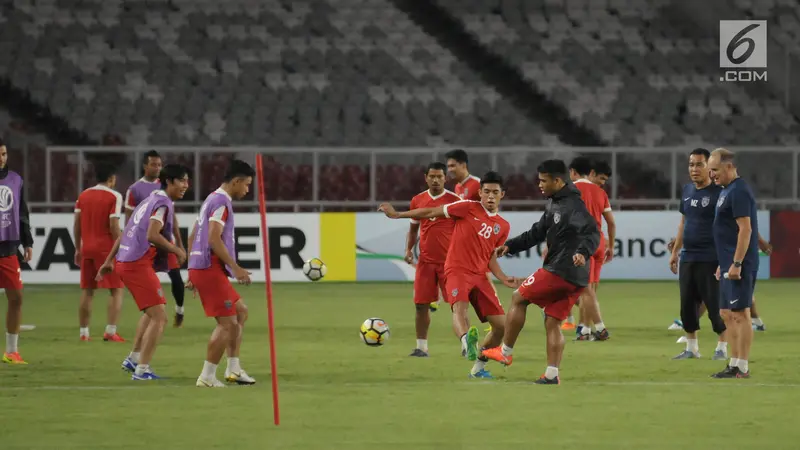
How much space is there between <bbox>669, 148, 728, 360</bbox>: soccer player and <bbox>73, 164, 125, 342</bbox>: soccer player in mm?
6695

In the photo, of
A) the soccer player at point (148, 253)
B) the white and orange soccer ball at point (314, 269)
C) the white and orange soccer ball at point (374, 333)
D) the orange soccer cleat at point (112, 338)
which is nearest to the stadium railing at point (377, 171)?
the white and orange soccer ball at point (314, 269)

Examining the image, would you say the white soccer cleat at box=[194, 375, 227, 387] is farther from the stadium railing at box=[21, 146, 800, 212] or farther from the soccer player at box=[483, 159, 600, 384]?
the stadium railing at box=[21, 146, 800, 212]

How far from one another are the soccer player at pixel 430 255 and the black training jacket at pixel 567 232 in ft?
8.93

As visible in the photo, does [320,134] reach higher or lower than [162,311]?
higher

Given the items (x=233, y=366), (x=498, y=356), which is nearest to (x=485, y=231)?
(x=498, y=356)

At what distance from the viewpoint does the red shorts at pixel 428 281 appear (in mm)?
14562

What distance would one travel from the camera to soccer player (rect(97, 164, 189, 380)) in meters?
12.0

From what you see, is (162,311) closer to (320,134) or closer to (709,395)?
(709,395)

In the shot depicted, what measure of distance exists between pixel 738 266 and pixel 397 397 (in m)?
3.32

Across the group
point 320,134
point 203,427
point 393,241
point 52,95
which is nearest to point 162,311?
point 203,427

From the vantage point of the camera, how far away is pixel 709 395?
1112cm

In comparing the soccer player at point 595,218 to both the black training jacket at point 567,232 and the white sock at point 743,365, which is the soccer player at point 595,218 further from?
the black training jacket at point 567,232

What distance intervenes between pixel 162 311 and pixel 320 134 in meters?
18.0

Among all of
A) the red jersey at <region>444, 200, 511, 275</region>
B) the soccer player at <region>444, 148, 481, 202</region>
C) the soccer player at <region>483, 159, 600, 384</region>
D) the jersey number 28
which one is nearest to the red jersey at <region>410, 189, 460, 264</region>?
the soccer player at <region>444, 148, 481, 202</region>
